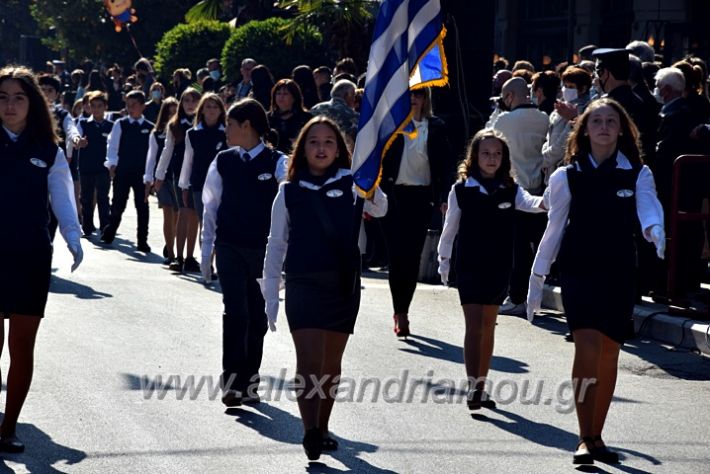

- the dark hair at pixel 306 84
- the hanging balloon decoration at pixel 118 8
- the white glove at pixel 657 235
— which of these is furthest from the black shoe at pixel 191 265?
the hanging balloon decoration at pixel 118 8

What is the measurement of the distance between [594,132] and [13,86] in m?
3.03

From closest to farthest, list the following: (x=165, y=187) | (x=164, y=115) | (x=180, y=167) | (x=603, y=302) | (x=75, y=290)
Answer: (x=603, y=302), (x=75, y=290), (x=180, y=167), (x=165, y=187), (x=164, y=115)

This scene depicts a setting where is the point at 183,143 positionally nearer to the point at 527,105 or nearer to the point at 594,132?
the point at 527,105

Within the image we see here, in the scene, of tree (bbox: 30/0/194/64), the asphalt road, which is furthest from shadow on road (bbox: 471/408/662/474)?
tree (bbox: 30/0/194/64)

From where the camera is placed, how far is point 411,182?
11.7 metres

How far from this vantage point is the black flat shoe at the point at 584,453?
7.36m

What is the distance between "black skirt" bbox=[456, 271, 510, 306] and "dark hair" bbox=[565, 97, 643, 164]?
1311 mm

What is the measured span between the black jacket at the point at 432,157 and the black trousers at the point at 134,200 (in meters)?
6.15

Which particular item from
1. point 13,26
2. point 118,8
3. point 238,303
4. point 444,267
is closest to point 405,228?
point 444,267

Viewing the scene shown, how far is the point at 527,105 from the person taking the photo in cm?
1289

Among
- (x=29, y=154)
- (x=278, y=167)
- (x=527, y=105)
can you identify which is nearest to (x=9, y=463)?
(x=29, y=154)

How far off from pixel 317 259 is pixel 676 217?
17.0 feet

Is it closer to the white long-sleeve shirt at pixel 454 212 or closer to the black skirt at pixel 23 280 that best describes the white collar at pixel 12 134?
the black skirt at pixel 23 280

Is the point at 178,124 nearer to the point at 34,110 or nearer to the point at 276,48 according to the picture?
the point at 34,110
